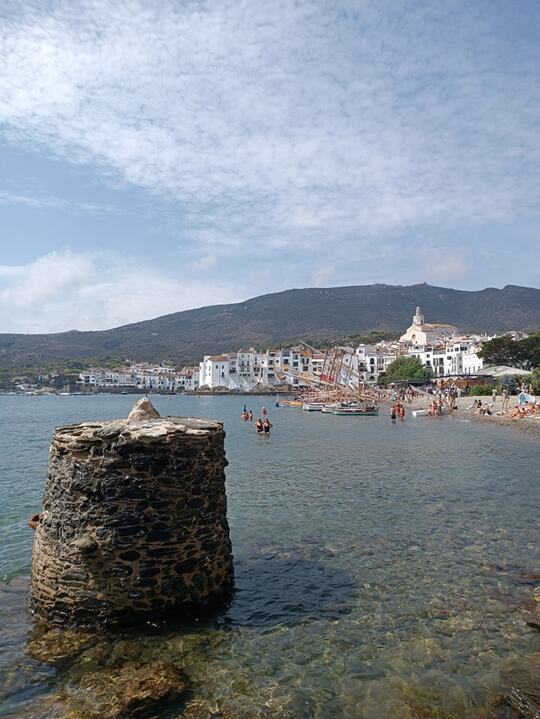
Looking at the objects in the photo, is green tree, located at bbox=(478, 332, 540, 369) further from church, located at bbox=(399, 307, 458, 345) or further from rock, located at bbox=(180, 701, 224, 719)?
rock, located at bbox=(180, 701, 224, 719)

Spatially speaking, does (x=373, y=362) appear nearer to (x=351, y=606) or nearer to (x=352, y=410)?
(x=352, y=410)

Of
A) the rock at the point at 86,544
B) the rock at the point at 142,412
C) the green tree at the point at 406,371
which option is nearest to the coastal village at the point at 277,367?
the green tree at the point at 406,371

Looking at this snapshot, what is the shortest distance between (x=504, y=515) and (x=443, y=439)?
71.3 ft

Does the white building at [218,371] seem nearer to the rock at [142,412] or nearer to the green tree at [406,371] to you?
the green tree at [406,371]

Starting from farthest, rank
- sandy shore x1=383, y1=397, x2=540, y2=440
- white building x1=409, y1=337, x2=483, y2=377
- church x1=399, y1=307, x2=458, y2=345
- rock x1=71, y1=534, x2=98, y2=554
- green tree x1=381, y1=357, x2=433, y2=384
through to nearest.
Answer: church x1=399, y1=307, x2=458, y2=345, green tree x1=381, y1=357, x2=433, y2=384, white building x1=409, y1=337, x2=483, y2=377, sandy shore x1=383, y1=397, x2=540, y2=440, rock x1=71, y1=534, x2=98, y2=554

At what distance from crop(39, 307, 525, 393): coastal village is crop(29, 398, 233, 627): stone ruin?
125m

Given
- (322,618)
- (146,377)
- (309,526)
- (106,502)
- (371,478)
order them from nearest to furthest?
(106,502), (322,618), (309,526), (371,478), (146,377)

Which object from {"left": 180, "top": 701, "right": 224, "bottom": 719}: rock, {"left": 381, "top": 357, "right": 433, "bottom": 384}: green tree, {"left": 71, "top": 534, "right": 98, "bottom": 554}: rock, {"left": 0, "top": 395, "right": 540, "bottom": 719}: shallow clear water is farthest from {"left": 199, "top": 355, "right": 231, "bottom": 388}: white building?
{"left": 180, "top": 701, "right": 224, "bottom": 719}: rock

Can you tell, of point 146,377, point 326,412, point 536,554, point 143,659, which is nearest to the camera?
point 143,659

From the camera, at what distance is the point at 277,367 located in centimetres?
17212

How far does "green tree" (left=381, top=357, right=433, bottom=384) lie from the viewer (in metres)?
119

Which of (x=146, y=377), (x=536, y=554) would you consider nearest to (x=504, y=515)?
(x=536, y=554)

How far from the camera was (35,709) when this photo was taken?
19.7ft

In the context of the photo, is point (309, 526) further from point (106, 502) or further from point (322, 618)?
point (106, 502)
